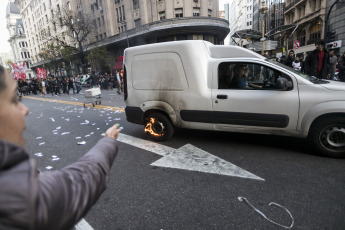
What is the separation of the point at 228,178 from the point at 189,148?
139 cm

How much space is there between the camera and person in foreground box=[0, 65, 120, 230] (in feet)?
2.25

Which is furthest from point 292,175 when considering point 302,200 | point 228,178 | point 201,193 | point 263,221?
point 201,193

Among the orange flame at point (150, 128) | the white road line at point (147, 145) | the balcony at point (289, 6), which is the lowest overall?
the white road line at point (147, 145)

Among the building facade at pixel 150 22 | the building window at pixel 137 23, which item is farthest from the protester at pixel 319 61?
the building window at pixel 137 23

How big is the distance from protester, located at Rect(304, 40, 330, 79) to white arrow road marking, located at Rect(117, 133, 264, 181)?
20.5 ft

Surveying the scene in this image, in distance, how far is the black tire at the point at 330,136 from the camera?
11.5 feet

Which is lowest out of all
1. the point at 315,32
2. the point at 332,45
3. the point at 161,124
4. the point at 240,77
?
the point at 161,124

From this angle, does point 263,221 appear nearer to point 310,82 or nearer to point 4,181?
point 4,181

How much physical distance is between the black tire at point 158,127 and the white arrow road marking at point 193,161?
0.86ft

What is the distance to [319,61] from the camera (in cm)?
750

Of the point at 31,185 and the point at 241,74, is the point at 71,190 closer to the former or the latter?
the point at 31,185

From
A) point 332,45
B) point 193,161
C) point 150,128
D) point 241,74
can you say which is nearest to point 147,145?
point 150,128

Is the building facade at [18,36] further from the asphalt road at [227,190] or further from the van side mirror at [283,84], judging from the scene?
the van side mirror at [283,84]

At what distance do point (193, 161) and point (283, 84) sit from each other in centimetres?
213
